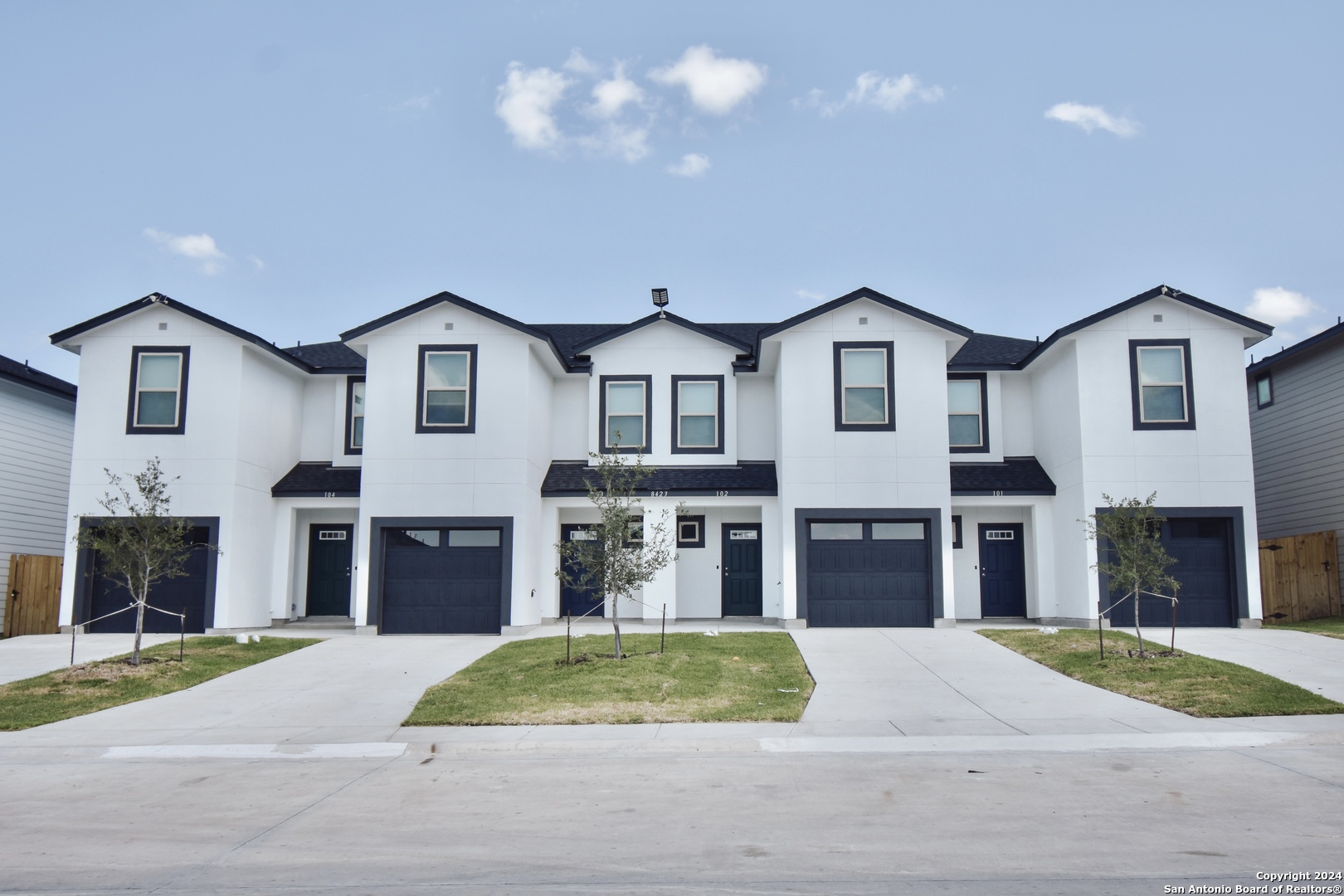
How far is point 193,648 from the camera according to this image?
17828 millimetres

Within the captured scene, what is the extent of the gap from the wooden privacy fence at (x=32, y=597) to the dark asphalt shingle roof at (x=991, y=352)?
19.9 m

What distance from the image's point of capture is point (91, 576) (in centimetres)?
2089

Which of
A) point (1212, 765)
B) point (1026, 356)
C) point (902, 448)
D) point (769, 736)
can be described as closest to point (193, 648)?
point (769, 736)

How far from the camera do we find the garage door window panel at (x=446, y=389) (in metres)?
20.7

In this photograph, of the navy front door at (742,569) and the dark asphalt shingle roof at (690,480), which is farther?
the navy front door at (742,569)

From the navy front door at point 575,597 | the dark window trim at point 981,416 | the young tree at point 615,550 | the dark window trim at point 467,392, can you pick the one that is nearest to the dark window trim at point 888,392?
the dark window trim at point 981,416

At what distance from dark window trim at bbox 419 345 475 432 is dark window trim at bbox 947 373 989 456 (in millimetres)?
10350

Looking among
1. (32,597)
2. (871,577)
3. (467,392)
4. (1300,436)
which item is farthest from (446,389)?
(1300,436)

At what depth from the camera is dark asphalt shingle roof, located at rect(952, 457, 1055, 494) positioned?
70.3 feet

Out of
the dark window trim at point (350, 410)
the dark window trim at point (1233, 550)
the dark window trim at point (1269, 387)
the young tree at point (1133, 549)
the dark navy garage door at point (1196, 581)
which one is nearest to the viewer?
the young tree at point (1133, 549)

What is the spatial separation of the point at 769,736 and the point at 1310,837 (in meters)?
5.34

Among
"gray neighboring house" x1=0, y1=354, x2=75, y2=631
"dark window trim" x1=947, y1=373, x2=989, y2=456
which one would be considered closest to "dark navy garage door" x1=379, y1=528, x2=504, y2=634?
"gray neighboring house" x1=0, y1=354, x2=75, y2=631

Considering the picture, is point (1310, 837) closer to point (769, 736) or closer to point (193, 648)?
point (769, 736)

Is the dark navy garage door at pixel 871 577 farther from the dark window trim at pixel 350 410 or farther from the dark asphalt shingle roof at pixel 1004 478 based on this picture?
the dark window trim at pixel 350 410
